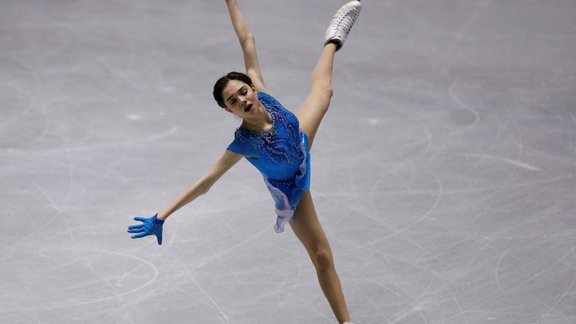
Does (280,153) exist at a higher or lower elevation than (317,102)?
lower

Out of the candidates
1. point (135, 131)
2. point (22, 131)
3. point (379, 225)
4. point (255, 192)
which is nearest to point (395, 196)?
point (379, 225)

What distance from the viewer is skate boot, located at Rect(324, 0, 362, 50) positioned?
4.82 meters

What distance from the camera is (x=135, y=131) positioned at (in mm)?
6777

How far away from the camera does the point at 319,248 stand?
14.6 ft

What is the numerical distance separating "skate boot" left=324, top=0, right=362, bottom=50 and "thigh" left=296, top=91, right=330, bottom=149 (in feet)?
1.21

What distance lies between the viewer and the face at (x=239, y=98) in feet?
13.6

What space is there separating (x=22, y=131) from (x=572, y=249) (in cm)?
394

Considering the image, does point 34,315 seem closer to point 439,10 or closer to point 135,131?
point 135,131

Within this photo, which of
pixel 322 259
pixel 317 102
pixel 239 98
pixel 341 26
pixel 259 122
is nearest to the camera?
pixel 239 98

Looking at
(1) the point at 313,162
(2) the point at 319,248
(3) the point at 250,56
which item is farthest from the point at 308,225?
(1) the point at 313,162

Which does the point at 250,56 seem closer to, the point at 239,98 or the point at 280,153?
the point at 239,98

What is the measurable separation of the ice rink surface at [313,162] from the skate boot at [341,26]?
1310 mm

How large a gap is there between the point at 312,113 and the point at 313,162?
1845 mm

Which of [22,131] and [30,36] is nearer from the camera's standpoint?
[22,131]
